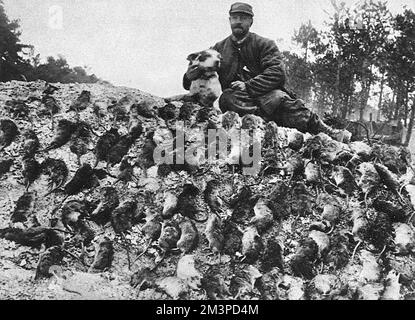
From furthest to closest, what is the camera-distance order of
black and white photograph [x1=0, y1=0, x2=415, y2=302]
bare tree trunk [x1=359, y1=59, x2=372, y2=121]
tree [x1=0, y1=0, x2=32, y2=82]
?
bare tree trunk [x1=359, y1=59, x2=372, y2=121]
tree [x1=0, y1=0, x2=32, y2=82]
black and white photograph [x1=0, y1=0, x2=415, y2=302]

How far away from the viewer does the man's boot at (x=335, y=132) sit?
5160mm

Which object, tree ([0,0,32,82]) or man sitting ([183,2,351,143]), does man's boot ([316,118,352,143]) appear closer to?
man sitting ([183,2,351,143])

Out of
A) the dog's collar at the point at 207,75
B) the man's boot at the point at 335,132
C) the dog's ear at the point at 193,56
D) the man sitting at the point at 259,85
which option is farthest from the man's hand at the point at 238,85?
the man's boot at the point at 335,132

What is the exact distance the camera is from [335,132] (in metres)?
5.25

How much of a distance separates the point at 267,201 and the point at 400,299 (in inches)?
55.6

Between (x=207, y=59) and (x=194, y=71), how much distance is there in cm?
22

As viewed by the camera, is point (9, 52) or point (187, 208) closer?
point (187, 208)

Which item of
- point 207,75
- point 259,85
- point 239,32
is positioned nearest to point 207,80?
point 207,75

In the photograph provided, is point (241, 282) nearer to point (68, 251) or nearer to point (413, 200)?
point (68, 251)

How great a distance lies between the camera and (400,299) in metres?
Answer: 3.36

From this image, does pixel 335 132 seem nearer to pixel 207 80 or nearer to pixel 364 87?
pixel 207 80

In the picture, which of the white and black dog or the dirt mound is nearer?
the dirt mound

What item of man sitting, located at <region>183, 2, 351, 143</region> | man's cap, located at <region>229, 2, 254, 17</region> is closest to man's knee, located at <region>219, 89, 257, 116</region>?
man sitting, located at <region>183, 2, 351, 143</region>

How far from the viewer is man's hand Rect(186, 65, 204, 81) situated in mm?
5223
